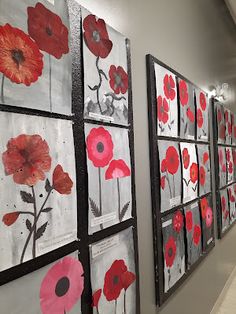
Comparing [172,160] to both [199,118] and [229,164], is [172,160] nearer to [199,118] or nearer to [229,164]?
[199,118]

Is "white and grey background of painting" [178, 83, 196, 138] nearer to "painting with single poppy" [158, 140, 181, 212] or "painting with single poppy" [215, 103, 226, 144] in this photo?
"painting with single poppy" [158, 140, 181, 212]

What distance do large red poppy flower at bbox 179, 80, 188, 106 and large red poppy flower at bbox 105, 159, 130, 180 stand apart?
2.97ft

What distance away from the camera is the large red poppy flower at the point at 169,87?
1.78 metres

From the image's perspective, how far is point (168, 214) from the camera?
5.77 ft

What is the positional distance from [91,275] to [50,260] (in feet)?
0.81

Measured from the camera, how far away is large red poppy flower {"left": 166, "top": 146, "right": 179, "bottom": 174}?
1.76 meters

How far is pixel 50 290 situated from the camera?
89 cm

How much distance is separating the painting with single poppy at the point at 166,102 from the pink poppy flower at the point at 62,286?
94 centimetres

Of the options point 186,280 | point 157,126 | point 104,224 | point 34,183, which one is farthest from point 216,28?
point 34,183

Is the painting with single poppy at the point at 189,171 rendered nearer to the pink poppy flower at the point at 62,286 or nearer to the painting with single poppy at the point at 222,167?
the painting with single poppy at the point at 222,167

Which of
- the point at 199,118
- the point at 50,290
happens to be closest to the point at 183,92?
the point at 199,118

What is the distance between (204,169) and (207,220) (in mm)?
435

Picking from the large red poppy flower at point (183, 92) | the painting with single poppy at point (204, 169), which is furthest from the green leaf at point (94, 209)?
the painting with single poppy at point (204, 169)

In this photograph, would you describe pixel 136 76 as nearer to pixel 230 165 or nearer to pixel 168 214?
pixel 168 214
